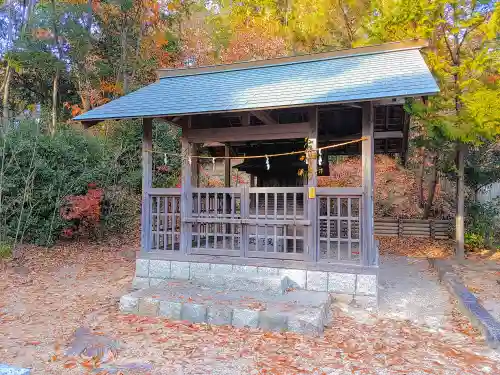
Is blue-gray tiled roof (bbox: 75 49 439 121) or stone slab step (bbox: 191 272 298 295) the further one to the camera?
stone slab step (bbox: 191 272 298 295)

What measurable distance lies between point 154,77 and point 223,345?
13.7 m

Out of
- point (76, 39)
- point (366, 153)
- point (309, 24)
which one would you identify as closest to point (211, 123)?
point (366, 153)

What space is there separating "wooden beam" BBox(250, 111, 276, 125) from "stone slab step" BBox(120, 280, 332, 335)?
272 cm

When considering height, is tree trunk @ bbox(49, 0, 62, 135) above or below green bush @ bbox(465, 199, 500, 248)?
above

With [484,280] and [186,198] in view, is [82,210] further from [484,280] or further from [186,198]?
[484,280]

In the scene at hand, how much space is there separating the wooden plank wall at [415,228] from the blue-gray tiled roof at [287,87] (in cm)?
711

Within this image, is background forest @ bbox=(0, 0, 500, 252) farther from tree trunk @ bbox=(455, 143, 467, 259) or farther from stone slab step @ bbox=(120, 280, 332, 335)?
stone slab step @ bbox=(120, 280, 332, 335)

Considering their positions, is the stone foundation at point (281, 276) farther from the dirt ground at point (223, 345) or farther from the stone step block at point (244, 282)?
the dirt ground at point (223, 345)

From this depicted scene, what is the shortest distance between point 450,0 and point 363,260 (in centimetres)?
636

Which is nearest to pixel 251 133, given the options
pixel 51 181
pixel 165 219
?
pixel 165 219

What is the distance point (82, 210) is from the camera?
28.5 feet

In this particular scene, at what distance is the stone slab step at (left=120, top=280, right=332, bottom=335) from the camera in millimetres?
4387

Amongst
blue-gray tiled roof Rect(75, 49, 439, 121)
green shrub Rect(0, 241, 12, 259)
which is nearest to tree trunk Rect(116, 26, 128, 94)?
blue-gray tiled roof Rect(75, 49, 439, 121)

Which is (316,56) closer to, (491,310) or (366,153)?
(366,153)
